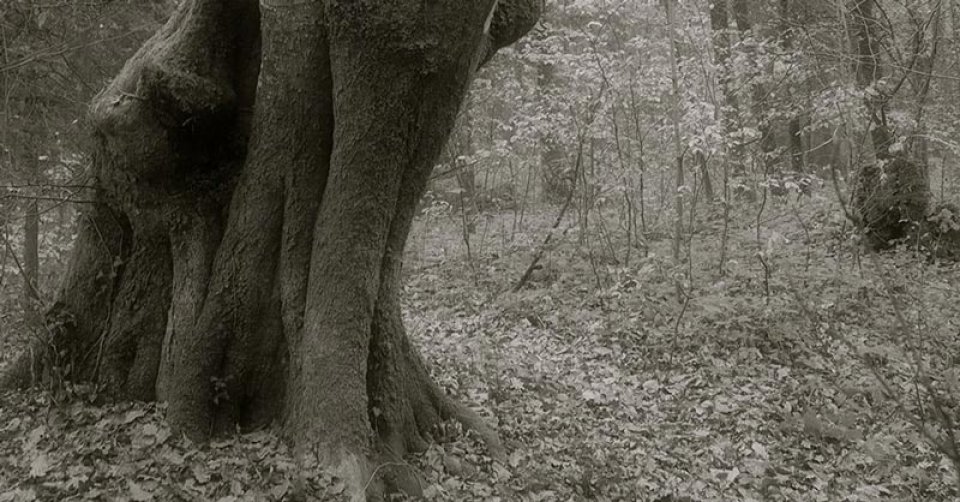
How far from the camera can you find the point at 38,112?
885cm

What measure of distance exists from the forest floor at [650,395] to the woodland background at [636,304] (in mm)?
28

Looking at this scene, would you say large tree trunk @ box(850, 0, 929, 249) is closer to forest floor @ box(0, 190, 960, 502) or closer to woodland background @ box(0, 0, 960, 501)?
woodland background @ box(0, 0, 960, 501)

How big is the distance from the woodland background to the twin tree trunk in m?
0.33

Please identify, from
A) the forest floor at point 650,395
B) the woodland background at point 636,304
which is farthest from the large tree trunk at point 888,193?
the forest floor at point 650,395

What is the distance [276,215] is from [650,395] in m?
4.38

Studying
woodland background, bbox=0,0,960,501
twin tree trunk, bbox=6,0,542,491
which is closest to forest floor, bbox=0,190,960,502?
woodland background, bbox=0,0,960,501

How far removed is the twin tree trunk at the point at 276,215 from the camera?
4422 millimetres

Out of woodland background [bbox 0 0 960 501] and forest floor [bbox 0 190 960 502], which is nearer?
forest floor [bbox 0 190 960 502]

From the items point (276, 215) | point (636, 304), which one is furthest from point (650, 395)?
point (276, 215)

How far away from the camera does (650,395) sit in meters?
7.20

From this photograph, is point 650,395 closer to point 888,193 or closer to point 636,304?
point 636,304

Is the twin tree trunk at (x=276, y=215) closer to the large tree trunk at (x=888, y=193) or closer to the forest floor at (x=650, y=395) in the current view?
the forest floor at (x=650, y=395)

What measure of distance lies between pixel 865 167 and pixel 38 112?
40.8 feet

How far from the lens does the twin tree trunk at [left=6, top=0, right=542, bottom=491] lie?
4422 millimetres
